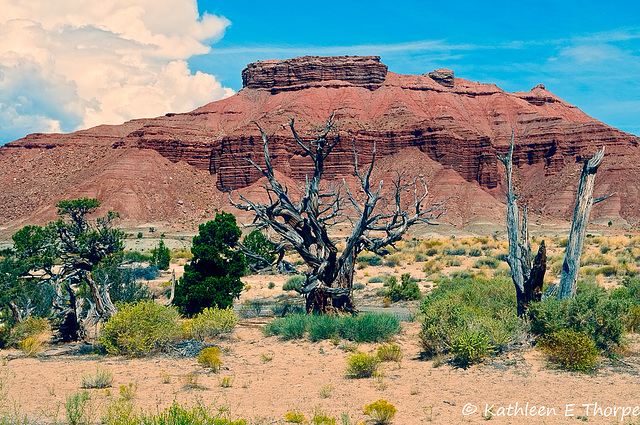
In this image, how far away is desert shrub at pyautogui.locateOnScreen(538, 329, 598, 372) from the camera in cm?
1036

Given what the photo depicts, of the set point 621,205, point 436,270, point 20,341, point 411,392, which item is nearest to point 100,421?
point 411,392

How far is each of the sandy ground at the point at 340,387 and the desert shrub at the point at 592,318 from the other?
43cm

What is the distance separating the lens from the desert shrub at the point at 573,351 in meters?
10.4

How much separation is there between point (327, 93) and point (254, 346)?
360 feet

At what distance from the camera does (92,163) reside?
102875 millimetres

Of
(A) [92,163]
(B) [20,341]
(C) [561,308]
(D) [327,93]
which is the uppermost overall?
(D) [327,93]

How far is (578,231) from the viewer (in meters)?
12.7

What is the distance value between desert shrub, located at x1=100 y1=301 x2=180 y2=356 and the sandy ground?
0.41 m

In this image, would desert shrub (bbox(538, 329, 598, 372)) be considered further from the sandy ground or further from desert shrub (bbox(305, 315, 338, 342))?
desert shrub (bbox(305, 315, 338, 342))

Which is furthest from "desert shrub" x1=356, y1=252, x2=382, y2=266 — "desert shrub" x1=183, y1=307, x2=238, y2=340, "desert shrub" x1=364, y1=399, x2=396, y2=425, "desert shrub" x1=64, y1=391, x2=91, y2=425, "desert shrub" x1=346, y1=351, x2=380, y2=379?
"desert shrub" x1=64, y1=391, x2=91, y2=425

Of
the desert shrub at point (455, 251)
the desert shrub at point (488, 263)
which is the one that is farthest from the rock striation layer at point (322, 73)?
the desert shrub at point (488, 263)

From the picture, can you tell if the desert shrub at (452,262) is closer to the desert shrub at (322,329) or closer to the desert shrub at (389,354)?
the desert shrub at (322,329)

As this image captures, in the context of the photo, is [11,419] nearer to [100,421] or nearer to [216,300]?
[100,421]

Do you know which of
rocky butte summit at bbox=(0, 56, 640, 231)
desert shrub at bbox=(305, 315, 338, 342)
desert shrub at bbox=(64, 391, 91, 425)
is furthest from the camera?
rocky butte summit at bbox=(0, 56, 640, 231)
